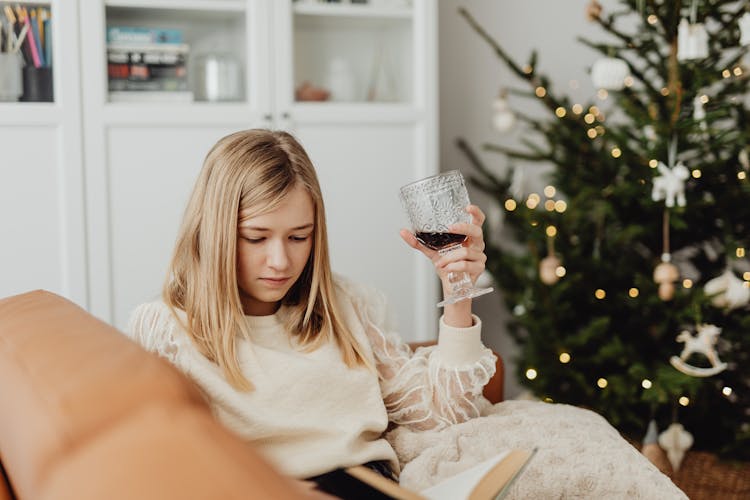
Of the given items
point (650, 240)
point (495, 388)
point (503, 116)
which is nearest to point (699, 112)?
point (650, 240)

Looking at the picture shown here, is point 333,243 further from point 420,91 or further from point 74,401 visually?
point 74,401

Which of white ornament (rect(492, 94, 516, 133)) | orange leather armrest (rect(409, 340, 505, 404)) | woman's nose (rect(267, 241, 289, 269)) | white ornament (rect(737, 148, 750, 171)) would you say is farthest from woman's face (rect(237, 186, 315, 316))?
white ornament (rect(492, 94, 516, 133))

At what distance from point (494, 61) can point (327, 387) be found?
2031 mm

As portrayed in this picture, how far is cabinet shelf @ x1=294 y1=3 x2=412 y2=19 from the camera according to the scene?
2574 mm

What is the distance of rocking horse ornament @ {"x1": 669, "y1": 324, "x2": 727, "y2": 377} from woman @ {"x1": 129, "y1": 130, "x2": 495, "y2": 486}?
0.96 metres

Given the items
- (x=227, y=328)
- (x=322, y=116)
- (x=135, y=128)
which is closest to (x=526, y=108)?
(x=322, y=116)

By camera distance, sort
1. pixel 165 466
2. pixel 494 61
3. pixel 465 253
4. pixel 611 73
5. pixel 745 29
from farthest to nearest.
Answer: pixel 494 61 → pixel 611 73 → pixel 745 29 → pixel 465 253 → pixel 165 466

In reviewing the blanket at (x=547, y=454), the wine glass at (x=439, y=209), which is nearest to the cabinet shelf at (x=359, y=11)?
the wine glass at (x=439, y=209)

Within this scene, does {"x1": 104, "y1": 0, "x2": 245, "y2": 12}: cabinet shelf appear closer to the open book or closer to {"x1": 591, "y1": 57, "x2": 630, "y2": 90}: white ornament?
{"x1": 591, "y1": 57, "x2": 630, "y2": 90}: white ornament

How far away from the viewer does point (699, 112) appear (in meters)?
2.16

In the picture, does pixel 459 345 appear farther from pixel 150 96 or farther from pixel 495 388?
pixel 150 96

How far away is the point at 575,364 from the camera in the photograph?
8.25 ft

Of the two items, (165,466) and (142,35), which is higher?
(142,35)

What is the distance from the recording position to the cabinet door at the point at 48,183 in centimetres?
223
